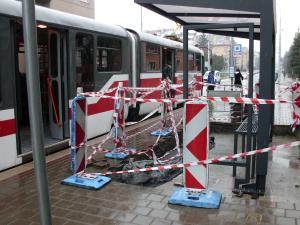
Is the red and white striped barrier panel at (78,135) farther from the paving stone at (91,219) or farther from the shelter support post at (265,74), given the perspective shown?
the shelter support post at (265,74)

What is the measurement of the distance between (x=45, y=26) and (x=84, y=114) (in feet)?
7.90

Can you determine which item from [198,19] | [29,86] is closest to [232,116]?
[198,19]

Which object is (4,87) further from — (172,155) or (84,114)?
(172,155)

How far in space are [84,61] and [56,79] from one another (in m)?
0.97

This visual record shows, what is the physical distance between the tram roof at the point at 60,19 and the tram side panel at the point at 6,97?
226mm

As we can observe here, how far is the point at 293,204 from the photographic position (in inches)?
200

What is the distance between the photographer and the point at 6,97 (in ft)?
21.2

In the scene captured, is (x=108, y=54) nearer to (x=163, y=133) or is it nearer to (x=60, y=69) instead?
(x=60, y=69)

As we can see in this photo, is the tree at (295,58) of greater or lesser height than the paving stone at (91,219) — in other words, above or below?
above

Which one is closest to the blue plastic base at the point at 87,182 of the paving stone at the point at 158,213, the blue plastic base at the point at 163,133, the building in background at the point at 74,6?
the paving stone at the point at 158,213

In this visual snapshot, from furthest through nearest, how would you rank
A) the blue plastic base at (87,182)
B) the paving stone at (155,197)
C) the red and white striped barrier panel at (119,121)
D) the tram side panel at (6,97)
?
the red and white striped barrier panel at (119,121)
the tram side panel at (6,97)
the blue plastic base at (87,182)
the paving stone at (155,197)

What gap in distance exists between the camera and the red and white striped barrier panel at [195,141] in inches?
189

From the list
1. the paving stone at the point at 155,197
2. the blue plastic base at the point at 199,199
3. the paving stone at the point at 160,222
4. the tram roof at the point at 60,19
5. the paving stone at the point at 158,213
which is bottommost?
the paving stone at the point at 160,222

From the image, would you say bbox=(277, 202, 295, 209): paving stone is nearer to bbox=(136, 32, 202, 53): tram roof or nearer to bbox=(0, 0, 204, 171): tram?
bbox=(0, 0, 204, 171): tram
